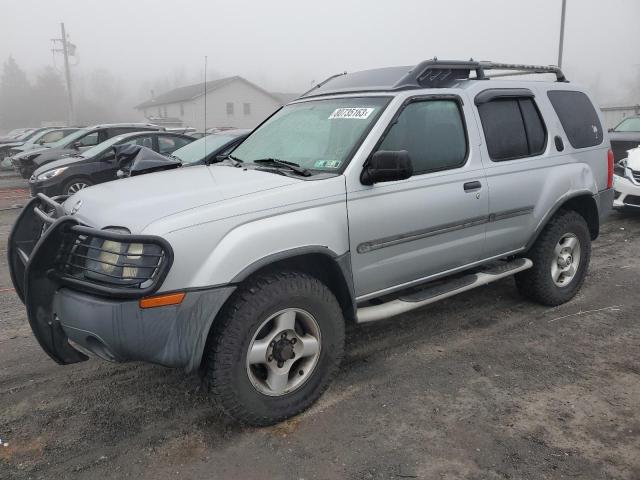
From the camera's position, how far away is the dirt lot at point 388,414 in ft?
8.95

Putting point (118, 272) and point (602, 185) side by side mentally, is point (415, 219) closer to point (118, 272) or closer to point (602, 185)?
point (118, 272)

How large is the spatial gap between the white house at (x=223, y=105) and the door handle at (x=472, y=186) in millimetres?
48418

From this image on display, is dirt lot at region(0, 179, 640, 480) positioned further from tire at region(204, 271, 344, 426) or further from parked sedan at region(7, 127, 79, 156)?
parked sedan at region(7, 127, 79, 156)

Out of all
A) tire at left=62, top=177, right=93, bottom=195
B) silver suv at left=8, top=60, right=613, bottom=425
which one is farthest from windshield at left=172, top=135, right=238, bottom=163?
silver suv at left=8, top=60, right=613, bottom=425

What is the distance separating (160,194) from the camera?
296 cm

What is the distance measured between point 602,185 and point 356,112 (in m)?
2.71

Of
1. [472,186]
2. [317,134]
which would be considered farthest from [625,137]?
[317,134]

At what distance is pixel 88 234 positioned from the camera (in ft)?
8.38

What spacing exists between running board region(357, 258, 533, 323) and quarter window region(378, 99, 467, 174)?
85 cm

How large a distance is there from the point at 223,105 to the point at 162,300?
54.6 metres

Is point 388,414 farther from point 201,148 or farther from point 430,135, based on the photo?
point 201,148

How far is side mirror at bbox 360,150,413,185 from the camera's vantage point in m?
3.08

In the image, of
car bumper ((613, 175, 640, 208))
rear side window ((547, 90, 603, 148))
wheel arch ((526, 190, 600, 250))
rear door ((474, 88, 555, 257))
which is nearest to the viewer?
rear door ((474, 88, 555, 257))

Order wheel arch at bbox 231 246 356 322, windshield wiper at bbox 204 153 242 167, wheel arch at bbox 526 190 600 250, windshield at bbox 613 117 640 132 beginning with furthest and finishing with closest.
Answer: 1. windshield at bbox 613 117 640 132
2. wheel arch at bbox 526 190 600 250
3. windshield wiper at bbox 204 153 242 167
4. wheel arch at bbox 231 246 356 322
